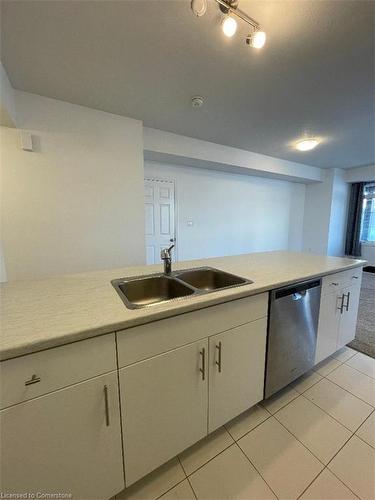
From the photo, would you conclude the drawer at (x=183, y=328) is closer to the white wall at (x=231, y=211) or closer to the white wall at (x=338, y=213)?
the white wall at (x=231, y=211)

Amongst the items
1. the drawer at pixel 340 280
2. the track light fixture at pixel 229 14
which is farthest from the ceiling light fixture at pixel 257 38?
the drawer at pixel 340 280

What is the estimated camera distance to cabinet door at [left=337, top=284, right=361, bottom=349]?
1.88 metres

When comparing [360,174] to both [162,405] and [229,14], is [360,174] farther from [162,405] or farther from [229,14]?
[162,405]

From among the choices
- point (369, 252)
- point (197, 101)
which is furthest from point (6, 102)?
point (369, 252)

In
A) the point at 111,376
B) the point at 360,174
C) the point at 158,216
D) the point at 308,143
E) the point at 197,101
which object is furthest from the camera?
the point at 360,174

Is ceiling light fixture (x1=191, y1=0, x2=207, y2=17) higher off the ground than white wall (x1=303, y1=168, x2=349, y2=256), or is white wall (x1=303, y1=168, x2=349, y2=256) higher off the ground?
ceiling light fixture (x1=191, y1=0, x2=207, y2=17)

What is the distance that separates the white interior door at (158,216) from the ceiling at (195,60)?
3.69 feet

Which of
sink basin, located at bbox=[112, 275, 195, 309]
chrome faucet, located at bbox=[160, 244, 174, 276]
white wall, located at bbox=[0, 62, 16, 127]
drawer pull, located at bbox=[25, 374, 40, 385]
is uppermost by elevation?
white wall, located at bbox=[0, 62, 16, 127]

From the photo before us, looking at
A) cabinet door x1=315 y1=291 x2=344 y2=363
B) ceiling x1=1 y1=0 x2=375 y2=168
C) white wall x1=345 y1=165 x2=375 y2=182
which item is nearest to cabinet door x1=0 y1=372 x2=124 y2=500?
cabinet door x1=315 y1=291 x2=344 y2=363

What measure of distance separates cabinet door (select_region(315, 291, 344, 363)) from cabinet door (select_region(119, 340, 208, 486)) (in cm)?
115

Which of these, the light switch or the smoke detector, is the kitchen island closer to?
the light switch

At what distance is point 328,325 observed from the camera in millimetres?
1758

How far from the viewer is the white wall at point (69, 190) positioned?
214 cm

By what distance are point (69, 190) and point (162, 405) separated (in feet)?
7.69
